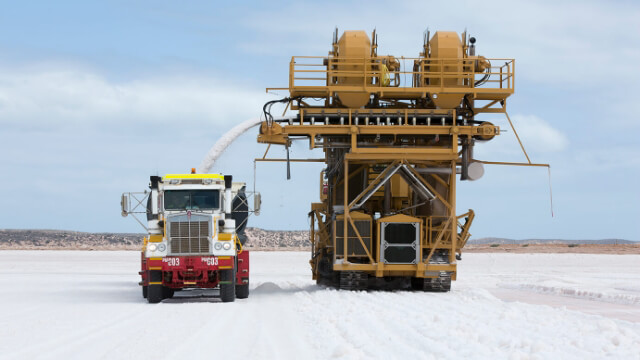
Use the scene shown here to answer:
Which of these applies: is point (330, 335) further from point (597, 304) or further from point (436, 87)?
point (436, 87)

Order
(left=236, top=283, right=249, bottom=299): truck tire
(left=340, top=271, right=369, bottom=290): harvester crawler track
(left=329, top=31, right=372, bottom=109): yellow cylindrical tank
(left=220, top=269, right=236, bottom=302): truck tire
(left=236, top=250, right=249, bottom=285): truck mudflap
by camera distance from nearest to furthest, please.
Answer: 1. (left=220, top=269, right=236, bottom=302): truck tire
2. (left=236, top=250, right=249, bottom=285): truck mudflap
3. (left=236, top=283, right=249, bottom=299): truck tire
4. (left=340, top=271, right=369, bottom=290): harvester crawler track
5. (left=329, top=31, right=372, bottom=109): yellow cylindrical tank

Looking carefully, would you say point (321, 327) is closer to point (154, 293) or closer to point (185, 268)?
point (185, 268)

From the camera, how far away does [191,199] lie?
26.0m

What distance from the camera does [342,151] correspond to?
30578mm

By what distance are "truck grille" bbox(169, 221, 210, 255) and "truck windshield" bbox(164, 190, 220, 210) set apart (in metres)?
0.70

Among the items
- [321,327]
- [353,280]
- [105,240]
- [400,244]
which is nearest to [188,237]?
[353,280]

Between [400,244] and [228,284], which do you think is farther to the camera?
[400,244]

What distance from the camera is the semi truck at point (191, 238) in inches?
984

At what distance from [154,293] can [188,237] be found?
1.83 meters

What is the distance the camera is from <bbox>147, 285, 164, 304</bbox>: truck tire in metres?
24.9

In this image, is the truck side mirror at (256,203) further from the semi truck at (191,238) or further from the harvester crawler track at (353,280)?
the harvester crawler track at (353,280)

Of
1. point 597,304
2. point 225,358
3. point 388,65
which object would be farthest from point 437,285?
point 225,358

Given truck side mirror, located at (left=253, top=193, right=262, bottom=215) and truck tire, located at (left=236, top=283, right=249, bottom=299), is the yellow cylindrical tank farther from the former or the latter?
truck tire, located at (left=236, top=283, right=249, bottom=299)

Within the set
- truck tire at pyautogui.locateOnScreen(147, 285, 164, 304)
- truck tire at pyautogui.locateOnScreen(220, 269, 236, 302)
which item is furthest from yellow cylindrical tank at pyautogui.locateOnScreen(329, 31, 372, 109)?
truck tire at pyautogui.locateOnScreen(147, 285, 164, 304)
